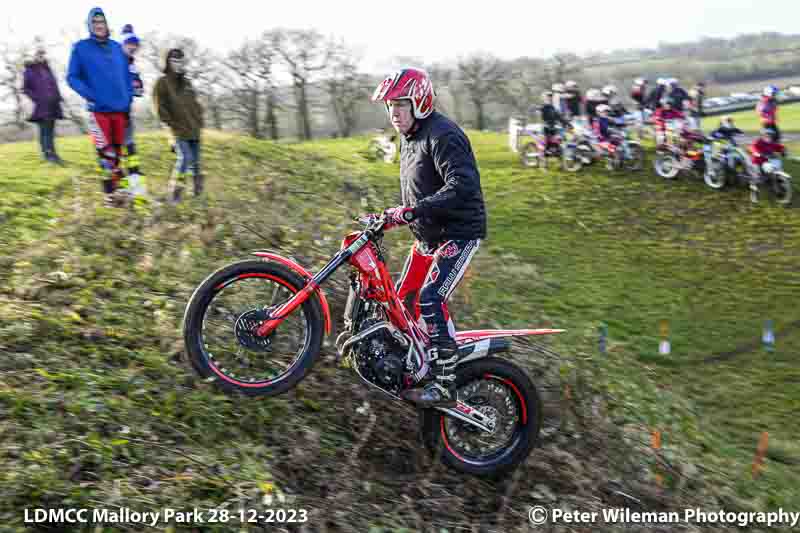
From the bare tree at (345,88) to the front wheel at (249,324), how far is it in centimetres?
2709

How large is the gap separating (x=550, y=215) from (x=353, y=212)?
5.37 metres

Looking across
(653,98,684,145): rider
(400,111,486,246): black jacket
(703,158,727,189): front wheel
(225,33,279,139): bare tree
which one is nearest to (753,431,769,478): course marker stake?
(400,111,486,246): black jacket

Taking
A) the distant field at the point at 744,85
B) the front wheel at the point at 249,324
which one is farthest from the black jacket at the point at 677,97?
the distant field at the point at 744,85

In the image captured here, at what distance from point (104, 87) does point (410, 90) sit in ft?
16.0

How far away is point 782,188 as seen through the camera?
17156 millimetres

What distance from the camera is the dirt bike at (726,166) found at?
17766 millimetres

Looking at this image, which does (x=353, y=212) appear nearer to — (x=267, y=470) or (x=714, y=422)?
(x=714, y=422)

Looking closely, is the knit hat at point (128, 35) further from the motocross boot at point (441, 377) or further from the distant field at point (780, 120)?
the distant field at point (780, 120)

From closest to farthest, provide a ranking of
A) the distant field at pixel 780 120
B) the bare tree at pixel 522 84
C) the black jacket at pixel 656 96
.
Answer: the black jacket at pixel 656 96 → the distant field at pixel 780 120 → the bare tree at pixel 522 84

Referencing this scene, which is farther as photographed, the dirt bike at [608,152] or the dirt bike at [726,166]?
the dirt bike at [608,152]

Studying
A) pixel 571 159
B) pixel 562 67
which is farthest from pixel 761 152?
pixel 562 67

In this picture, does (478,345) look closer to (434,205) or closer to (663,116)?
(434,205)

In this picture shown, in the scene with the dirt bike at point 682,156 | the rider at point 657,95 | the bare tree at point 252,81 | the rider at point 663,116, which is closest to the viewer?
the dirt bike at point 682,156

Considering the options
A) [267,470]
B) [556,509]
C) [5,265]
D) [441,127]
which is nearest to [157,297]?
[5,265]
